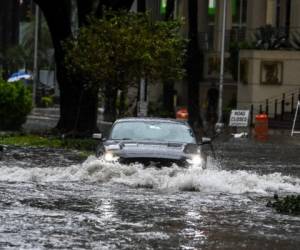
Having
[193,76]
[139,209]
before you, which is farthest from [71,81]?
[139,209]

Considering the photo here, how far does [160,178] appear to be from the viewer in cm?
1723

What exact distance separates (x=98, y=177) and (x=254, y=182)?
3.07m

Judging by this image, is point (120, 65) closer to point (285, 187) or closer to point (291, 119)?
point (285, 187)

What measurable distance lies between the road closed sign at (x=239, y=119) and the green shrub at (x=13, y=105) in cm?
1005

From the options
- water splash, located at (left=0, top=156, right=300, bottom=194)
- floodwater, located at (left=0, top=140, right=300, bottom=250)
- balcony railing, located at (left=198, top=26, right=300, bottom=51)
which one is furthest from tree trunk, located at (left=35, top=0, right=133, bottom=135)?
balcony railing, located at (left=198, top=26, right=300, bottom=51)

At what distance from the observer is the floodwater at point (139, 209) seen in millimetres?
11406

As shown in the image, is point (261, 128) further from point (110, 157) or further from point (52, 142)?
point (110, 157)

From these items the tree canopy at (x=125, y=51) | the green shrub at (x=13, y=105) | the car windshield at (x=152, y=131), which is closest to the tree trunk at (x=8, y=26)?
the green shrub at (x=13, y=105)

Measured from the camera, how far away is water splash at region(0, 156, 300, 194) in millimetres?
17250

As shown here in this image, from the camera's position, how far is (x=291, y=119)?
48.8 m

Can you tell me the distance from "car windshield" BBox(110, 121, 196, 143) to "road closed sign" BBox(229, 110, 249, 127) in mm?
25080

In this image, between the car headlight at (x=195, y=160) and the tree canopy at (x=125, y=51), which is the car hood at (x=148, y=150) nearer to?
the car headlight at (x=195, y=160)

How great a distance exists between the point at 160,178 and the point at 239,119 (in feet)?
92.3

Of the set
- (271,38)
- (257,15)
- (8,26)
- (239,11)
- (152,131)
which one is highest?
(239,11)
